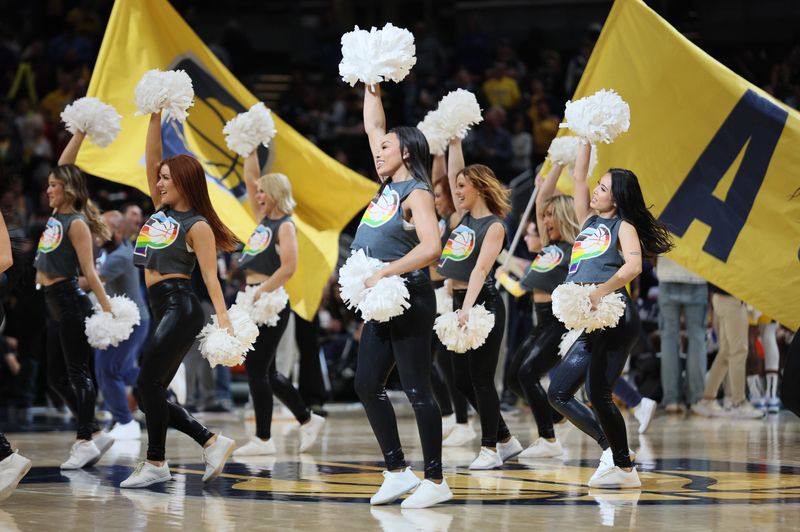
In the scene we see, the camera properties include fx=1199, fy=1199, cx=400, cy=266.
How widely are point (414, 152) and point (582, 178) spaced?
1374 mm

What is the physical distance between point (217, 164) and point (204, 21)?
1120cm

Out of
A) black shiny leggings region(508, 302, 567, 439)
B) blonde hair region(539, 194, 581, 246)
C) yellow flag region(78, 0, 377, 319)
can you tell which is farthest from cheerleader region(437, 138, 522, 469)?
yellow flag region(78, 0, 377, 319)

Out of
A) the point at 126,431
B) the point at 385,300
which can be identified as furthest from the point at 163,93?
the point at 126,431

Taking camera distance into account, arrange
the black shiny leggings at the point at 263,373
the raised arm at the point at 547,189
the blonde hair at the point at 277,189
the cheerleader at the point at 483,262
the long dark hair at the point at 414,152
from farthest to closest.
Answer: the blonde hair at the point at 277,189 → the black shiny leggings at the point at 263,373 → the raised arm at the point at 547,189 → the cheerleader at the point at 483,262 → the long dark hair at the point at 414,152

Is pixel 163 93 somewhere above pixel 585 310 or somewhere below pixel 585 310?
above

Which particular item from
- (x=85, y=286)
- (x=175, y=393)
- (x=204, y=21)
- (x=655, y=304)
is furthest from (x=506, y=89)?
(x=85, y=286)

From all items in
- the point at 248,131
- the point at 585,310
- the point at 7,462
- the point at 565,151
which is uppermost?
the point at 248,131

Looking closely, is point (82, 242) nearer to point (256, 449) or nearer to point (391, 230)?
point (256, 449)

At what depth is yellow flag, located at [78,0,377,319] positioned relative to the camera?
999cm

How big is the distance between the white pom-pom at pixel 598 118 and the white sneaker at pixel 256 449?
3.23 meters

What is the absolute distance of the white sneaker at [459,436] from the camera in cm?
938

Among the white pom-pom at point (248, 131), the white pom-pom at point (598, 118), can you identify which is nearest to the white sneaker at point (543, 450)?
the white pom-pom at point (598, 118)

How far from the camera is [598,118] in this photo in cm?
698

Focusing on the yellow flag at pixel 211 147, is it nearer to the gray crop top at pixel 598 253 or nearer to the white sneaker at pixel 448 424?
the white sneaker at pixel 448 424
